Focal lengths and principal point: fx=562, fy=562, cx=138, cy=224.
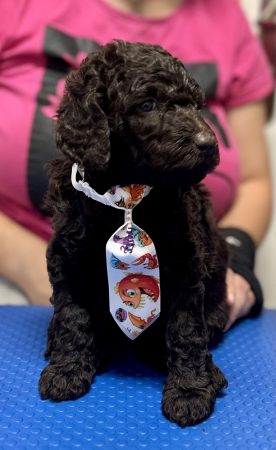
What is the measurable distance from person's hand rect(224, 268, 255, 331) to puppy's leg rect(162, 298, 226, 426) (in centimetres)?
23

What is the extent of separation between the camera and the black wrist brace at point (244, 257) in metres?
1.22

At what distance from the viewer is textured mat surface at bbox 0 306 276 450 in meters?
0.77

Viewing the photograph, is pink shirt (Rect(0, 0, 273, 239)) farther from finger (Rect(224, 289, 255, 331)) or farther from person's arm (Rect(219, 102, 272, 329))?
finger (Rect(224, 289, 255, 331))

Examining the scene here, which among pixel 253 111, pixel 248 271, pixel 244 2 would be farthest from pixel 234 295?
pixel 244 2

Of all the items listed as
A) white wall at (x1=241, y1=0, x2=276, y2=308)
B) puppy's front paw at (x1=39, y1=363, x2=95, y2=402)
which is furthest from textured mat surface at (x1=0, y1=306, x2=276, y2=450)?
white wall at (x1=241, y1=0, x2=276, y2=308)

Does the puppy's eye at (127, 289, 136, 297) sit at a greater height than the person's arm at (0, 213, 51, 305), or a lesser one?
greater

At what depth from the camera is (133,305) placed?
875 millimetres

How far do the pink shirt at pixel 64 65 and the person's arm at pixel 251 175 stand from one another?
38 mm

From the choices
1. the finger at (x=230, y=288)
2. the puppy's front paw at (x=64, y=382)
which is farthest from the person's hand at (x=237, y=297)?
the puppy's front paw at (x=64, y=382)

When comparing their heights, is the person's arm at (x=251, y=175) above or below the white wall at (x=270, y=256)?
above

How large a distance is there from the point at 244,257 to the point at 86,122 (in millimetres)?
653

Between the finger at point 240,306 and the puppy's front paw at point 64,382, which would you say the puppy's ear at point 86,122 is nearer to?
the puppy's front paw at point 64,382

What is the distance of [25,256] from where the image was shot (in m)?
1.35

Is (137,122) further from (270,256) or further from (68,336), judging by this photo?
(270,256)
